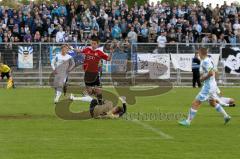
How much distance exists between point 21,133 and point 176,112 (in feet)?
22.5

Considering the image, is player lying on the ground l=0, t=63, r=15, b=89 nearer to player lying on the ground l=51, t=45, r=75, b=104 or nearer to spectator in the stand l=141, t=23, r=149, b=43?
spectator in the stand l=141, t=23, r=149, b=43

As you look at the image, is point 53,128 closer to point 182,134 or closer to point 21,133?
point 21,133

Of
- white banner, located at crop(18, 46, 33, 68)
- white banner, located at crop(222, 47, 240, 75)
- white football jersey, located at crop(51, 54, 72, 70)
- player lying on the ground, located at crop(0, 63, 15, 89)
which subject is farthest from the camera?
white banner, located at crop(222, 47, 240, 75)

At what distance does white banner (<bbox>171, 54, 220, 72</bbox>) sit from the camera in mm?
35531

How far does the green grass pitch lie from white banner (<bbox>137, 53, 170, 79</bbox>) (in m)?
15.1

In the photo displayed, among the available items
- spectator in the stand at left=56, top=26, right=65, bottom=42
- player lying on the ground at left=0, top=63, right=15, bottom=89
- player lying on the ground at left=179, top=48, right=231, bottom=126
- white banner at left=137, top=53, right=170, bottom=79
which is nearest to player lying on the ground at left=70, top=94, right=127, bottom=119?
player lying on the ground at left=179, top=48, right=231, bottom=126

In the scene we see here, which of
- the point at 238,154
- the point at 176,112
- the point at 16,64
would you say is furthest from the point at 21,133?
the point at 16,64

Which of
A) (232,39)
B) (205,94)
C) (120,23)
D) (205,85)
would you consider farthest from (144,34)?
(205,94)

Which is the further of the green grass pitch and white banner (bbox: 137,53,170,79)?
white banner (bbox: 137,53,170,79)

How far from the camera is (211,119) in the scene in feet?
57.2

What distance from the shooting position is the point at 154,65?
3497cm

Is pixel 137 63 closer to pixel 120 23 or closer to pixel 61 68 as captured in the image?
pixel 120 23

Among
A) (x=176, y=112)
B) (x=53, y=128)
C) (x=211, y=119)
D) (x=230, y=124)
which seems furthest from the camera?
(x=176, y=112)

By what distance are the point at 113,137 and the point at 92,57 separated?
5385 millimetres
